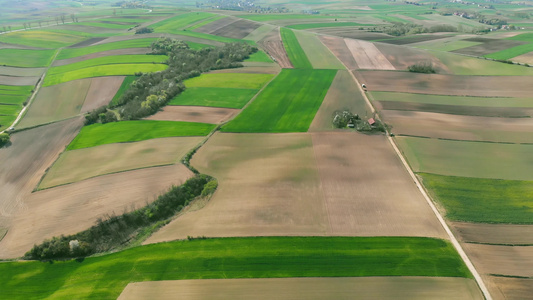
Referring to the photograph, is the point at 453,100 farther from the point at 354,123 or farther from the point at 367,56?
the point at 367,56

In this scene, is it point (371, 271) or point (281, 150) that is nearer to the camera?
point (371, 271)

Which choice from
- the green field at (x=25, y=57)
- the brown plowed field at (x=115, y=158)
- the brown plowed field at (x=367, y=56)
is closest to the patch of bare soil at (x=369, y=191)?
the brown plowed field at (x=115, y=158)

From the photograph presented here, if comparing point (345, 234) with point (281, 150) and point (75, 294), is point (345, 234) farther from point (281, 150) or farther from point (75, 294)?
point (75, 294)

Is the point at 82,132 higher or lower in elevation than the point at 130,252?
higher

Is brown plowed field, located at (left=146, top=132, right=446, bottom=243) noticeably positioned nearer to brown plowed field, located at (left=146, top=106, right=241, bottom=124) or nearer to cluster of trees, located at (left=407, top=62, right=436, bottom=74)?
brown plowed field, located at (left=146, top=106, right=241, bottom=124)

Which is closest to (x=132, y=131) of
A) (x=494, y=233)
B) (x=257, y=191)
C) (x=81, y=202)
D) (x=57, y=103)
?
(x=81, y=202)

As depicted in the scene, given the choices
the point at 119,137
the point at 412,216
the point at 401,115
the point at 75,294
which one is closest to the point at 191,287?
the point at 75,294
